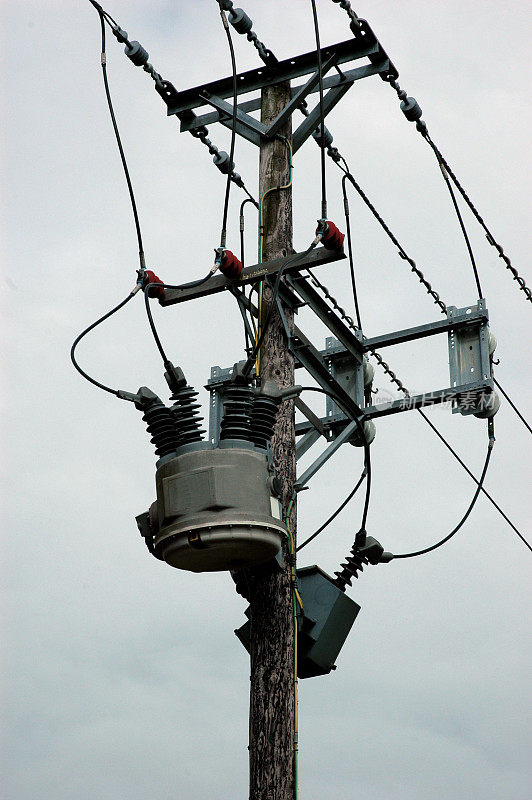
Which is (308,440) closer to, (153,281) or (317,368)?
(317,368)

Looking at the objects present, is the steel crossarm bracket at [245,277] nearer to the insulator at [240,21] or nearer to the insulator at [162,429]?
the insulator at [162,429]

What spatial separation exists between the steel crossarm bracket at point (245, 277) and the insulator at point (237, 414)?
1035 mm

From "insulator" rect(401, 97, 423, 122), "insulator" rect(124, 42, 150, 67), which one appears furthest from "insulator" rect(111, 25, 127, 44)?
"insulator" rect(401, 97, 423, 122)

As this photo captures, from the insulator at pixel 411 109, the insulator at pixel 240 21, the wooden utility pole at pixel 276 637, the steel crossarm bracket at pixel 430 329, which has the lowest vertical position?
the wooden utility pole at pixel 276 637

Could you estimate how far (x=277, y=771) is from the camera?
23.6ft

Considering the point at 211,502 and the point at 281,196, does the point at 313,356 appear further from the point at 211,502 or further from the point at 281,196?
the point at 211,502

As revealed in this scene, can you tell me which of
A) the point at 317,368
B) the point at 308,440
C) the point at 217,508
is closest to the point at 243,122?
the point at 317,368

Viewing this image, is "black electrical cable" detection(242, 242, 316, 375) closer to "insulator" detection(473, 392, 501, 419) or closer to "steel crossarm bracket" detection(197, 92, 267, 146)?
"steel crossarm bracket" detection(197, 92, 267, 146)

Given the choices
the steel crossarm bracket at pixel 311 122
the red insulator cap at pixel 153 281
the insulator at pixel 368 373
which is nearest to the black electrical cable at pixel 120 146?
the red insulator cap at pixel 153 281

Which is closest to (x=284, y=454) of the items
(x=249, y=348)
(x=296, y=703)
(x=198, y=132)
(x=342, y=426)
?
(x=249, y=348)

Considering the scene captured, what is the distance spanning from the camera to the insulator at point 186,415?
7379 mm

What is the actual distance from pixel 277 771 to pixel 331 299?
4665 mm

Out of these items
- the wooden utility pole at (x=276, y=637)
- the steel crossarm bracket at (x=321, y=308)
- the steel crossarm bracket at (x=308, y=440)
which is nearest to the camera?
the wooden utility pole at (x=276, y=637)

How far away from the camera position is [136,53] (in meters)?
9.09
